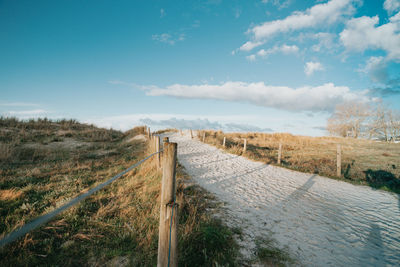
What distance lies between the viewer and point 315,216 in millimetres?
5141

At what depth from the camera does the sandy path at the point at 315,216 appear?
3.59 metres

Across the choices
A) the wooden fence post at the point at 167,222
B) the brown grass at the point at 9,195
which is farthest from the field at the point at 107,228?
the wooden fence post at the point at 167,222

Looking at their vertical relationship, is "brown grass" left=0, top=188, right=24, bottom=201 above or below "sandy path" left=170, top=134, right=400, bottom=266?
above

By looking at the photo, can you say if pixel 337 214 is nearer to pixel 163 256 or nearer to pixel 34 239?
pixel 163 256

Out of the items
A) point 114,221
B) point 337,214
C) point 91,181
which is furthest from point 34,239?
point 337,214

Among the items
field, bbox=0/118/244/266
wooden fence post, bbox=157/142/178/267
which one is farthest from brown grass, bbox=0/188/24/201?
wooden fence post, bbox=157/142/178/267

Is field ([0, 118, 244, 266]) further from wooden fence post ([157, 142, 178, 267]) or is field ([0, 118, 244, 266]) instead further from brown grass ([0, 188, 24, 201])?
wooden fence post ([157, 142, 178, 267])

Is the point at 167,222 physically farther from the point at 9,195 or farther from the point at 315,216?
the point at 9,195

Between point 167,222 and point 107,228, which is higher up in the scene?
point 167,222

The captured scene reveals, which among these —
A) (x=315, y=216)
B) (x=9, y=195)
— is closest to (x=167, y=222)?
(x=315, y=216)

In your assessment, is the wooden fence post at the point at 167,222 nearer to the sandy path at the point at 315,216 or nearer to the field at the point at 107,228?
the field at the point at 107,228

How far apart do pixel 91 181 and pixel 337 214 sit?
28.0 ft

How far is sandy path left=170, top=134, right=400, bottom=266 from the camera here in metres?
3.59

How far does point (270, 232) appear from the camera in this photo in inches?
162
